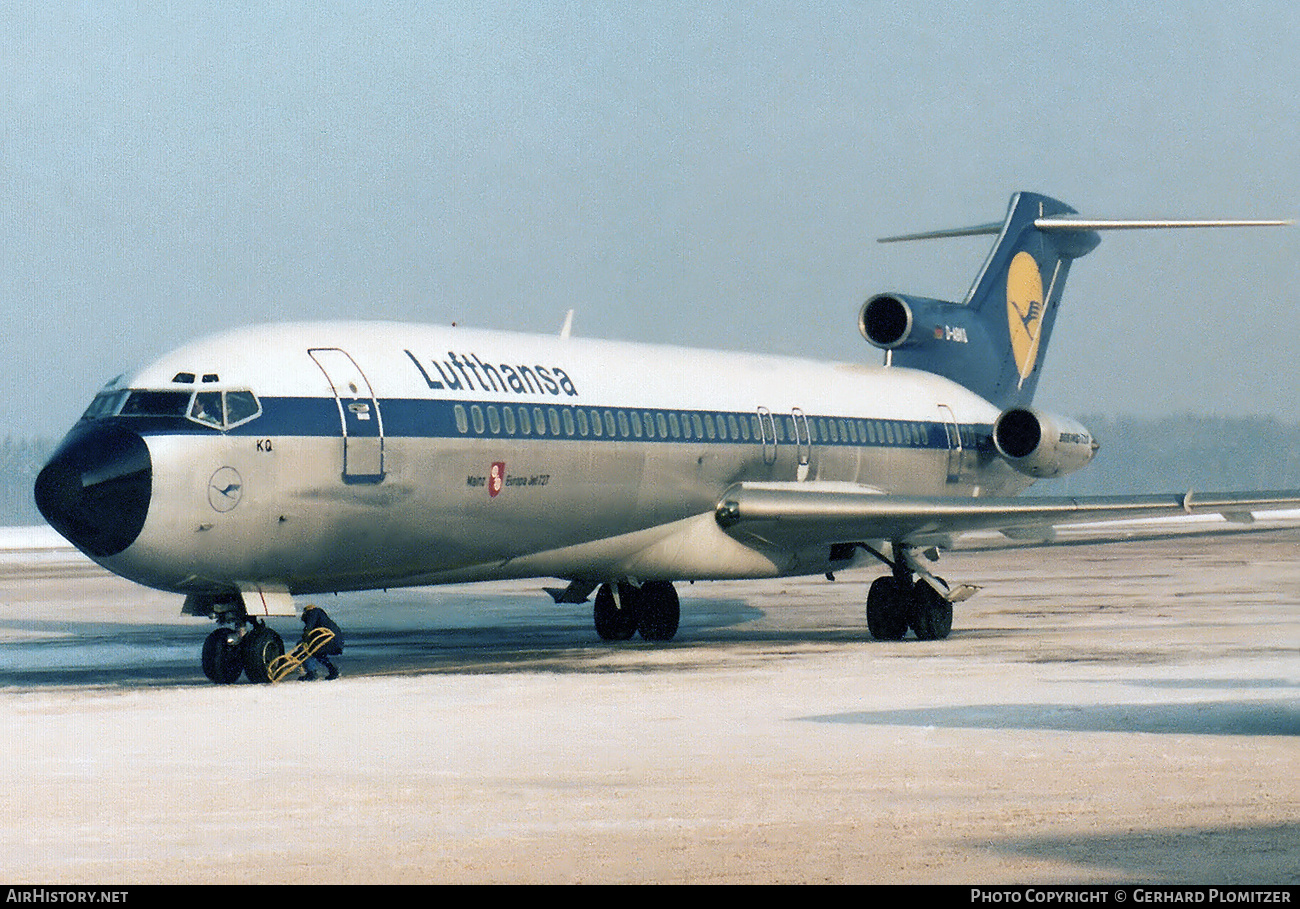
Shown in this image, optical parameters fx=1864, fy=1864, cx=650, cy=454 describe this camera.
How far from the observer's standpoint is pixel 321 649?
1714cm

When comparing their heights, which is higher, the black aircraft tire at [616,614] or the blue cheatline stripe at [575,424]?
the blue cheatline stripe at [575,424]

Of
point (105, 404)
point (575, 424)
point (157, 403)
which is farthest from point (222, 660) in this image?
point (575, 424)

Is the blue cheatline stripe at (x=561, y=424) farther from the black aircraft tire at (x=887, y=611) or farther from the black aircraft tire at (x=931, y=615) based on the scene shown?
the black aircraft tire at (x=931, y=615)

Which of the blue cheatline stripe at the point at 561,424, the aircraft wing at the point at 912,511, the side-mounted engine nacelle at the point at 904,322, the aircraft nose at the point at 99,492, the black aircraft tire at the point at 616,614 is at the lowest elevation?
the black aircraft tire at the point at 616,614

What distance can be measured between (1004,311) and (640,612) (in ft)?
27.8

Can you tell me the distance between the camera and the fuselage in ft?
54.1

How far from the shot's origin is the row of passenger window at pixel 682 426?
63.4ft

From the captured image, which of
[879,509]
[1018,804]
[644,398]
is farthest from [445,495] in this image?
[1018,804]

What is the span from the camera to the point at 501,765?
11266mm

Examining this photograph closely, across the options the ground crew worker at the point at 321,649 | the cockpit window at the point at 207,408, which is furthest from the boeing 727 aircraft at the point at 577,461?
the ground crew worker at the point at 321,649

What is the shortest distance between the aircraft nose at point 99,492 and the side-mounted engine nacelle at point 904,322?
1355cm

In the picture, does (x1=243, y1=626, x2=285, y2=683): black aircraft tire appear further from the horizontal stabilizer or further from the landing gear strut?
the horizontal stabilizer

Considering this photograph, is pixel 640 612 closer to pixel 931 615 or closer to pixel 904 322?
pixel 931 615
